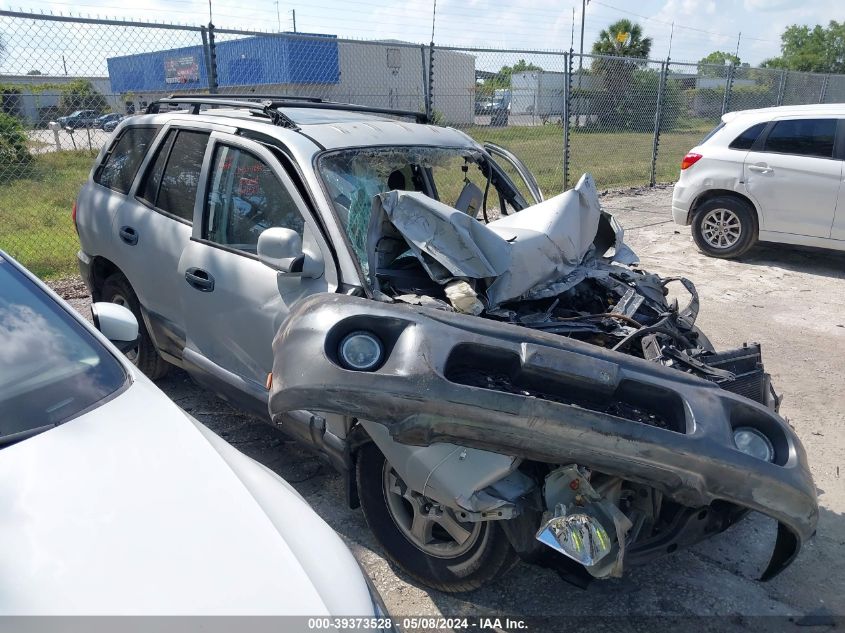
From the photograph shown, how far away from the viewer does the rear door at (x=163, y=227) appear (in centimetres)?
400

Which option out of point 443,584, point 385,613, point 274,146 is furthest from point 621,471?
point 274,146

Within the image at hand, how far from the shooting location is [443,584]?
9.61 ft

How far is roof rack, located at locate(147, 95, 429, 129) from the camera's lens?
3.86m

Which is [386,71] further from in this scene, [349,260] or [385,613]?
[385,613]

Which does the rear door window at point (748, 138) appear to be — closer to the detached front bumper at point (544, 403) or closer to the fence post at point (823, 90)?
the detached front bumper at point (544, 403)

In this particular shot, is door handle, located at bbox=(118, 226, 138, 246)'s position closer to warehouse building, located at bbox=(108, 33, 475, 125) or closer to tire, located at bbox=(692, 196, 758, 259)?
tire, located at bbox=(692, 196, 758, 259)

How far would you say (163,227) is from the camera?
161 inches

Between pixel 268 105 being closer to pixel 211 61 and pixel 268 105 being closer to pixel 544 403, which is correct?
pixel 544 403

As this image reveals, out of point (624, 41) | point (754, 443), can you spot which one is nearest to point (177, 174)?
point (754, 443)

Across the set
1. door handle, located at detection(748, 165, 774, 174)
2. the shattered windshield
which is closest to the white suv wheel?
door handle, located at detection(748, 165, 774, 174)

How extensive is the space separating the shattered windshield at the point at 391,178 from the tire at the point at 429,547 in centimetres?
89

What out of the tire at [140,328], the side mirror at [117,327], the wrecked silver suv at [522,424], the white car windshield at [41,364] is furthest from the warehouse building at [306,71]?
the white car windshield at [41,364]

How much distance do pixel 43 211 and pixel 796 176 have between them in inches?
376

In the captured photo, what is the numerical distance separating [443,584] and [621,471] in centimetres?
106
